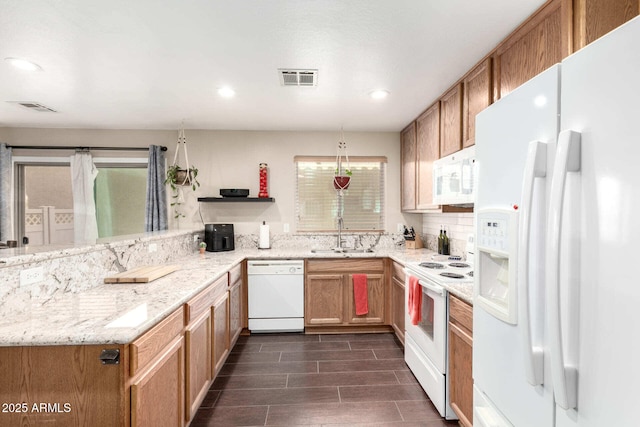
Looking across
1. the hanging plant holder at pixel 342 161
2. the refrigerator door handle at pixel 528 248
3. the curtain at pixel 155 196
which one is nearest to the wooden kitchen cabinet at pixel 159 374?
the refrigerator door handle at pixel 528 248

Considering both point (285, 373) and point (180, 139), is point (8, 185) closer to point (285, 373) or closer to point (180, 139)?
point (180, 139)

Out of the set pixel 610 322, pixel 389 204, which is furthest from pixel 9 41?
pixel 389 204

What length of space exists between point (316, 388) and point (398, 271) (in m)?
1.36

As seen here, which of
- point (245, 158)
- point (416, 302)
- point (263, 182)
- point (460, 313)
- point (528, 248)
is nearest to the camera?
point (528, 248)

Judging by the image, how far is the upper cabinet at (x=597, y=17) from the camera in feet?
4.12

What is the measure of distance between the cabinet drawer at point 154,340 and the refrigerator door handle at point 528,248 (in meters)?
1.38

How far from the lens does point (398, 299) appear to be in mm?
3158

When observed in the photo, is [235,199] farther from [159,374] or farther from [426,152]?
[159,374]

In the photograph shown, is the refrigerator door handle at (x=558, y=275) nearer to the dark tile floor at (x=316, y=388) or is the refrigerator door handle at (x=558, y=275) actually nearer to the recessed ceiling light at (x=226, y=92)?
the dark tile floor at (x=316, y=388)

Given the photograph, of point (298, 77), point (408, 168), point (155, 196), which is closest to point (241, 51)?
point (298, 77)

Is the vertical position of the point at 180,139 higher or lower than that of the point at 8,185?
higher

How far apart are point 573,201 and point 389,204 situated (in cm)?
328

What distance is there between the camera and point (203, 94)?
9.05 ft

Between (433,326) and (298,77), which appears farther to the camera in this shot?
(298,77)
